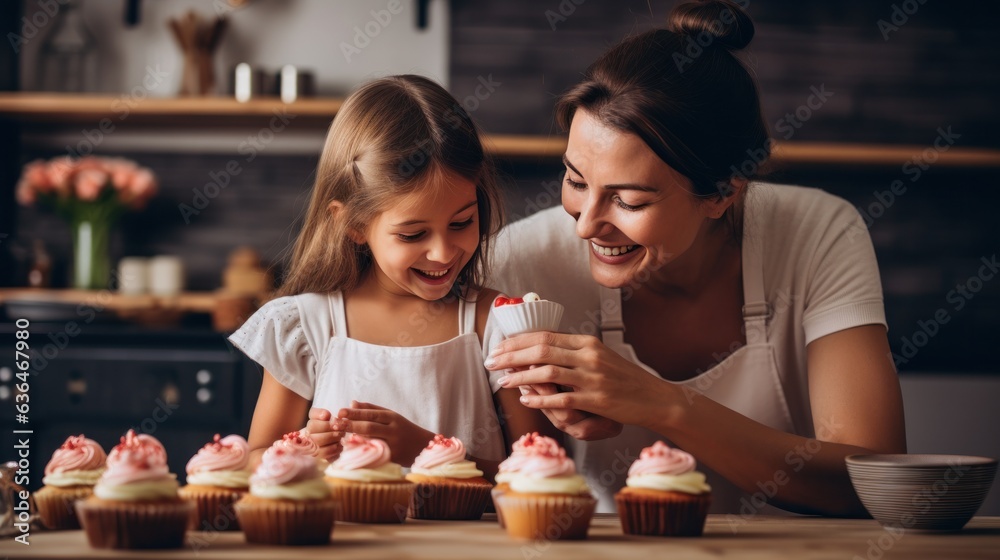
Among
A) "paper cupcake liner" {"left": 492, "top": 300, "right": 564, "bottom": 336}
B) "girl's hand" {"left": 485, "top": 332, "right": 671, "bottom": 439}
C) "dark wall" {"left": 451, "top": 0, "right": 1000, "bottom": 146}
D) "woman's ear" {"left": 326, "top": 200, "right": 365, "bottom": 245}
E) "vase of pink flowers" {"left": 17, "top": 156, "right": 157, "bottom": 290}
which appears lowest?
"girl's hand" {"left": 485, "top": 332, "right": 671, "bottom": 439}

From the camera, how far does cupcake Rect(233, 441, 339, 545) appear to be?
121cm

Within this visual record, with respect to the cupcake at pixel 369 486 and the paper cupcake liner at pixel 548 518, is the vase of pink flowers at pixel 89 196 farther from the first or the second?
the paper cupcake liner at pixel 548 518

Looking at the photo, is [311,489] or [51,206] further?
[51,206]

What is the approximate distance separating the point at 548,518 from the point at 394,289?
963 millimetres

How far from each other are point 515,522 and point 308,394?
34.6 inches

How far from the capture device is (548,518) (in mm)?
1245

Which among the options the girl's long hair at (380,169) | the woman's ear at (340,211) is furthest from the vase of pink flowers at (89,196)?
the woman's ear at (340,211)

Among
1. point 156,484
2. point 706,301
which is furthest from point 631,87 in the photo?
point 156,484

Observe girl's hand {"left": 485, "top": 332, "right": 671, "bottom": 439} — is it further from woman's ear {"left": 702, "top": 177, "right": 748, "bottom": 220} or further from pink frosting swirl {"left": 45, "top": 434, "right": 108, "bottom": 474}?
pink frosting swirl {"left": 45, "top": 434, "right": 108, "bottom": 474}

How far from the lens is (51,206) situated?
155 inches

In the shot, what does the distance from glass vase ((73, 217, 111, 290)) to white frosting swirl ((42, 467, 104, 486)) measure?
2.68 meters

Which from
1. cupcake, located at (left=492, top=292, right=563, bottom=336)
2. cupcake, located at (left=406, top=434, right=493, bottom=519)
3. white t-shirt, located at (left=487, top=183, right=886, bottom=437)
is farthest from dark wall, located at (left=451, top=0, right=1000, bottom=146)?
cupcake, located at (left=406, top=434, right=493, bottom=519)

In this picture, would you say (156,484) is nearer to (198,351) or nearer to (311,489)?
(311,489)

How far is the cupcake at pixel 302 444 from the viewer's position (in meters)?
1.37
